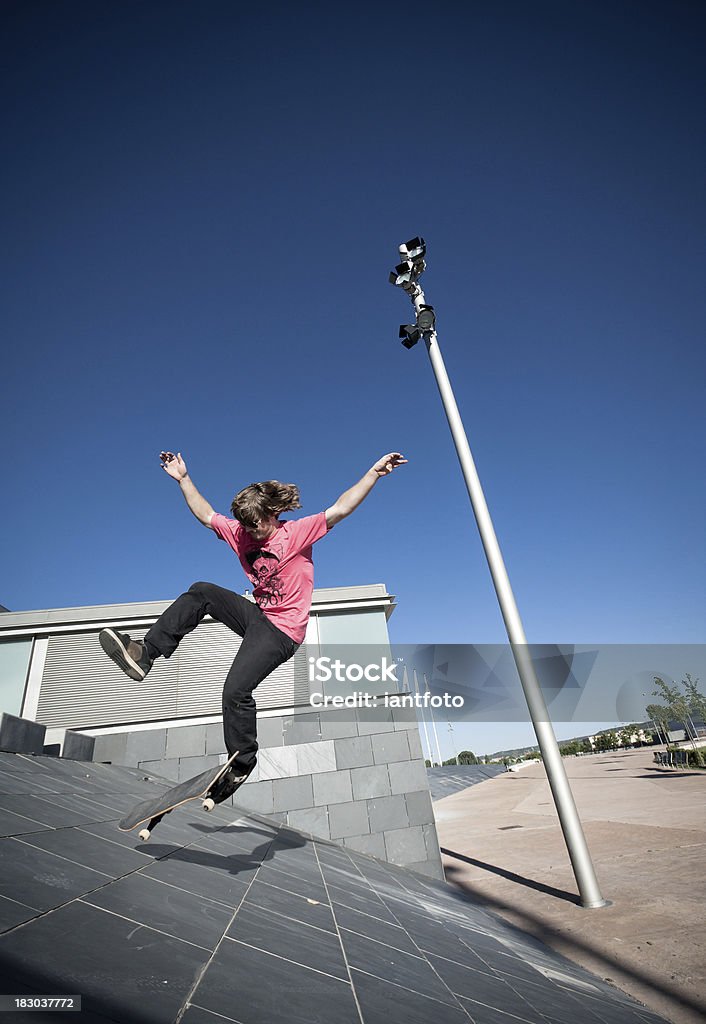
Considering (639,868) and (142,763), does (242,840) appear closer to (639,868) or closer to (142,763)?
(142,763)

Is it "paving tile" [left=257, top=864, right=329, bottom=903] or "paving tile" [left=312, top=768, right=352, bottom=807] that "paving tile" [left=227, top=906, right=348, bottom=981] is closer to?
"paving tile" [left=257, top=864, right=329, bottom=903]

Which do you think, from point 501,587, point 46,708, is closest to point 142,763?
point 46,708

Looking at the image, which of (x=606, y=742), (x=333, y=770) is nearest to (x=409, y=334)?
(x=333, y=770)

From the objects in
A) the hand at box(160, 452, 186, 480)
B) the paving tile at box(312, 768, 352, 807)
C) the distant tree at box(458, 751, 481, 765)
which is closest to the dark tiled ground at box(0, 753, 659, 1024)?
the hand at box(160, 452, 186, 480)

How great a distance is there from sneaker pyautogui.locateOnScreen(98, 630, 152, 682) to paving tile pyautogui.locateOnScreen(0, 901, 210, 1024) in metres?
1.32

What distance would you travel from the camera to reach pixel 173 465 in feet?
12.4

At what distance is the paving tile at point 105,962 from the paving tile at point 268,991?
7 centimetres

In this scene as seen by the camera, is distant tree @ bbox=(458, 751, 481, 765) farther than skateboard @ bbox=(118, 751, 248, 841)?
Yes

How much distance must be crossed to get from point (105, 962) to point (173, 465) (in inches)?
115

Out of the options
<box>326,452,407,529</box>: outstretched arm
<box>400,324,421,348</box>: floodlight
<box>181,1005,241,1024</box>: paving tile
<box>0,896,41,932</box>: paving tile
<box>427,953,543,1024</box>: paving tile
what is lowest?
<box>427,953,543,1024</box>: paving tile

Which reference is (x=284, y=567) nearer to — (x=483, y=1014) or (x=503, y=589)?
(x=483, y=1014)

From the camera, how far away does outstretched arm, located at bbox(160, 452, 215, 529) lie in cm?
361

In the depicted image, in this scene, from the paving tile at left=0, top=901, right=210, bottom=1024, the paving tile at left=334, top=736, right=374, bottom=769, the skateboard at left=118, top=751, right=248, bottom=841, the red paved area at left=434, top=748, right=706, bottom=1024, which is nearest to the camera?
the paving tile at left=0, top=901, right=210, bottom=1024

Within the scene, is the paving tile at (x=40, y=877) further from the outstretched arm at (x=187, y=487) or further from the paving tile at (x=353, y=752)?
the paving tile at (x=353, y=752)
